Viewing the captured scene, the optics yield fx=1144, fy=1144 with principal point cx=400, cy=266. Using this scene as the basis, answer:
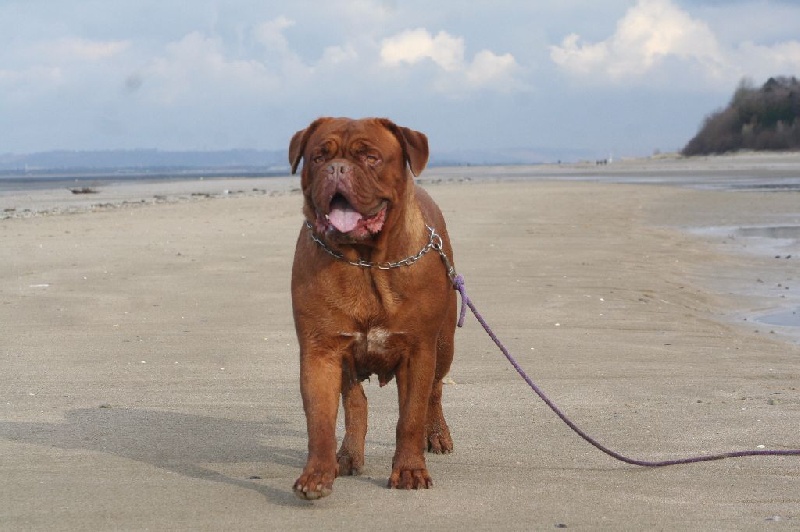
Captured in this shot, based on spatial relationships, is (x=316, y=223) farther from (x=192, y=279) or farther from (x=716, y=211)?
(x=716, y=211)

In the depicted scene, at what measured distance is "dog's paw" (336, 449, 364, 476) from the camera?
5039 mm

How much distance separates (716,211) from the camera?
24.0m

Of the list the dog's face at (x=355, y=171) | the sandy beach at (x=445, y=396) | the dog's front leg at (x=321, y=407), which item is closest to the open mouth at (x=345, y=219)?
the dog's face at (x=355, y=171)

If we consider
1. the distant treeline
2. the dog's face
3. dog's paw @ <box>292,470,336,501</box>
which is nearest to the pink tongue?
the dog's face

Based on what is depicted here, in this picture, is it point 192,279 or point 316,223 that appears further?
point 192,279

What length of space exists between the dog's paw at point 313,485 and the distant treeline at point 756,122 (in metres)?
79.3

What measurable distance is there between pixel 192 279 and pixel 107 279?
2.80ft

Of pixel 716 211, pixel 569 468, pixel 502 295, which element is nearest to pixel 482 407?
pixel 569 468

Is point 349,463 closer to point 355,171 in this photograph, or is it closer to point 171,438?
point 171,438

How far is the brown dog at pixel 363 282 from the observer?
14.7ft

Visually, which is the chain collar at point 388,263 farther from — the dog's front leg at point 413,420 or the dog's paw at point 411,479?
the dog's paw at point 411,479

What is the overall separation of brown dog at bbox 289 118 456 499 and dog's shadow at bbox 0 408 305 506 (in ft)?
1.54

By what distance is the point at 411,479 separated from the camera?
4.73 meters

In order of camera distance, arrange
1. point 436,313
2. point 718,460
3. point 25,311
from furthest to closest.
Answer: point 25,311 < point 718,460 < point 436,313
